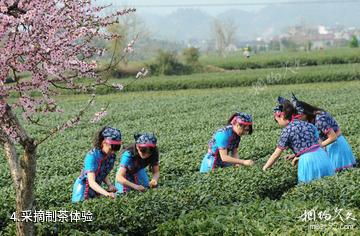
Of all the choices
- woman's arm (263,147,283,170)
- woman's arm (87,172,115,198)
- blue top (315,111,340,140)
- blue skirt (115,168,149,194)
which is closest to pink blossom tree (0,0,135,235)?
woman's arm (87,172,115,198)

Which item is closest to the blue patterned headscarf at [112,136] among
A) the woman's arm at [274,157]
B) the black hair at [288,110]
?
the woman's arm at [274,157]

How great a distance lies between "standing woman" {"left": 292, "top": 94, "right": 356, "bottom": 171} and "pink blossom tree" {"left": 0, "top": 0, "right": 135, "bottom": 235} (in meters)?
3.76

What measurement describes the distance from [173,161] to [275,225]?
4.96 m

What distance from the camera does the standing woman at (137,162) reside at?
7.48 metres

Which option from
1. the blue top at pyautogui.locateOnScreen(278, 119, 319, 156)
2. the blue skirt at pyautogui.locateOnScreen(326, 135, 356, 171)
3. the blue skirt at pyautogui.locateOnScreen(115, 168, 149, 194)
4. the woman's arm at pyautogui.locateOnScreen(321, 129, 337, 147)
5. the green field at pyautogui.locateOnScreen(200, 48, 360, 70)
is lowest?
the green field at pyautogui.locateOnScreen(200, 48, 360, 70)

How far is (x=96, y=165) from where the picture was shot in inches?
300

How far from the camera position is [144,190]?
774 centimetres

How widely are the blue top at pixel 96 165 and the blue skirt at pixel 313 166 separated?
102 inches

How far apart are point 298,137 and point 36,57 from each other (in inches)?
157

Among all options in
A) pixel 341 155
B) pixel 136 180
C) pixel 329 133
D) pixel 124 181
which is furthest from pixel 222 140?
pixel 341 155

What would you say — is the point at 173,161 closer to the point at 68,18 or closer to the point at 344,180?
the point at 344,180

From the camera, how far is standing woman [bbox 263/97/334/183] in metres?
8.12

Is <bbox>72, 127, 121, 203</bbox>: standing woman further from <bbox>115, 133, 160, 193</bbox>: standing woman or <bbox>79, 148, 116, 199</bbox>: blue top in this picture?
<bbox>115, 133, 160, 193</bbox>: standing woman

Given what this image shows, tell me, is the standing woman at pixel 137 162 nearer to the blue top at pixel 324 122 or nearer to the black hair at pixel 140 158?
the black hair at pixel 140 158
